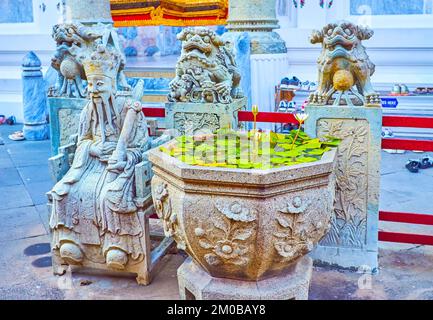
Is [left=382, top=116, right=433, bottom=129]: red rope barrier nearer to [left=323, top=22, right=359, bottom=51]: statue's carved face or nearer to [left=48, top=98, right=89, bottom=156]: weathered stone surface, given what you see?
[left=323, top=22, right=359, bottom=51]: statue's carved face

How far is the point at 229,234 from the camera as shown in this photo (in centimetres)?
301

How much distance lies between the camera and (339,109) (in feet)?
12.2

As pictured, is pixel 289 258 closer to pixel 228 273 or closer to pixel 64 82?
pixel 228 273

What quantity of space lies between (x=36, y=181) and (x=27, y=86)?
2781 millimetres

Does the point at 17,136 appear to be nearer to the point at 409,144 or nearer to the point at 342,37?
the point at 342,37

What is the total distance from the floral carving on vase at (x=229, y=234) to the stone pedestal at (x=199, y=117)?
4.00 feet

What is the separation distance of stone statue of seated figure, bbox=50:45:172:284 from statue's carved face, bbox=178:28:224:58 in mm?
542

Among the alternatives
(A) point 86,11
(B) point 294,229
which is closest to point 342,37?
(B) point 294,229

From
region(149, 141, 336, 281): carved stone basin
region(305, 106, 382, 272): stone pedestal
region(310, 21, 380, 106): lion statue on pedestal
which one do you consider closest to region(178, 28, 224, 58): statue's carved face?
region(310, 21, 380, 106): lion statue on pedestal

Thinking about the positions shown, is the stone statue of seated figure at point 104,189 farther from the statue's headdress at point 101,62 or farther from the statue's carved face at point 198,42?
the statue's carved face at point 198,42

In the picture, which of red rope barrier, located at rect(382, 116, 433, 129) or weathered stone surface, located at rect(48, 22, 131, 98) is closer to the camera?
red rope barrier, located at rect(382, 116, 433, 129)

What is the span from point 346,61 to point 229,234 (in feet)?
4.73

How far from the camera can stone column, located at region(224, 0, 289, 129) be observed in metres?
7.35

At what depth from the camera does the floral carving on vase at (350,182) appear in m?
3.74
